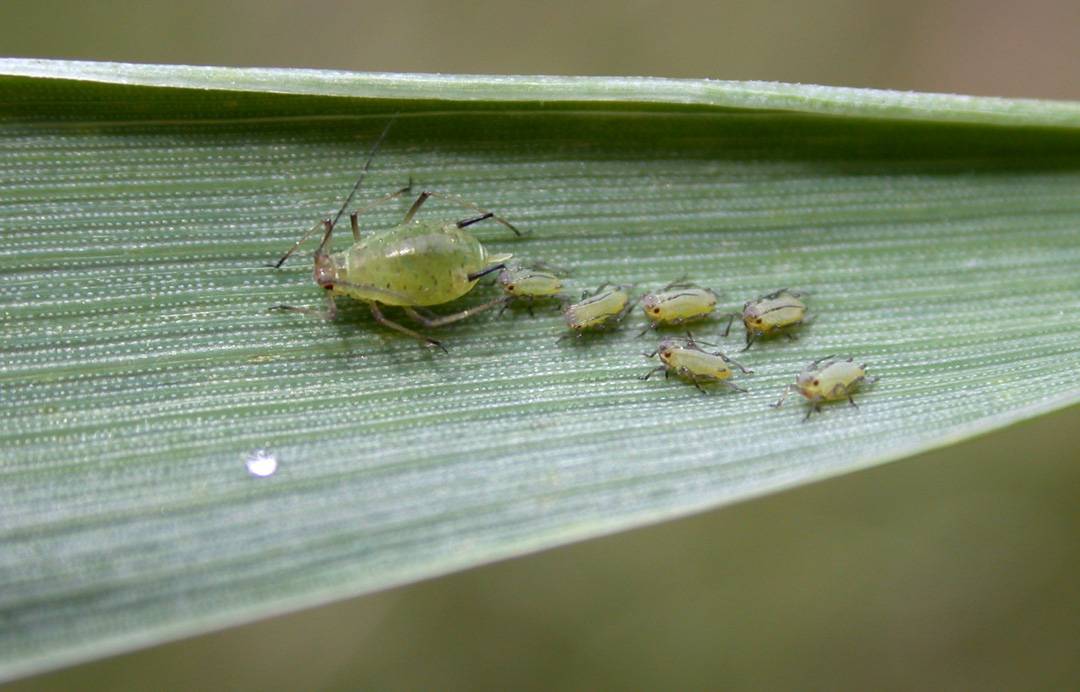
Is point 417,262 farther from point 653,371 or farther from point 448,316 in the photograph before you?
point 653,371

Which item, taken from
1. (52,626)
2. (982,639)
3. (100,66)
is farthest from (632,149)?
(982,639)

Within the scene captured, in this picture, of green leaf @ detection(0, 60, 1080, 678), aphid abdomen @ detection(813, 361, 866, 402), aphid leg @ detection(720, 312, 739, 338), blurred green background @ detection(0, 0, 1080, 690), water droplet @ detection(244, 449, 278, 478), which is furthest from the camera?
blurred green background @ detection(0, 0, 1080, 690)

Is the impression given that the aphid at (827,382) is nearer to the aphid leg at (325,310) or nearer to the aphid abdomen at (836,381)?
the aphid abdomen at (836,381)

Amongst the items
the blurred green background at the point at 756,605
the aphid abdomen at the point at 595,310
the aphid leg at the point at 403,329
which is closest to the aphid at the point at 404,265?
the aphid leg at the point at 403,329

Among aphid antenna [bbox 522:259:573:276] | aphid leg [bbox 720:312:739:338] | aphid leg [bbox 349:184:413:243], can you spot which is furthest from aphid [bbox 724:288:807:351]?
aphid leg [bbox 349:184:413:243]

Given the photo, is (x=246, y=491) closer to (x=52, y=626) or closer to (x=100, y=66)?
(x=52, y=626)

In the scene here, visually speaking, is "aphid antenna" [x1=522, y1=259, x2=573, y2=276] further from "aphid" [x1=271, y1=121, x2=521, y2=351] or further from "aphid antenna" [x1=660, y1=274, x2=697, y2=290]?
"aphid antenna" [x1=660, y1=274, x2=697, y2=290]

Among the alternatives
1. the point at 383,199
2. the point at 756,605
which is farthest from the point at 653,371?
the point at 756,605
